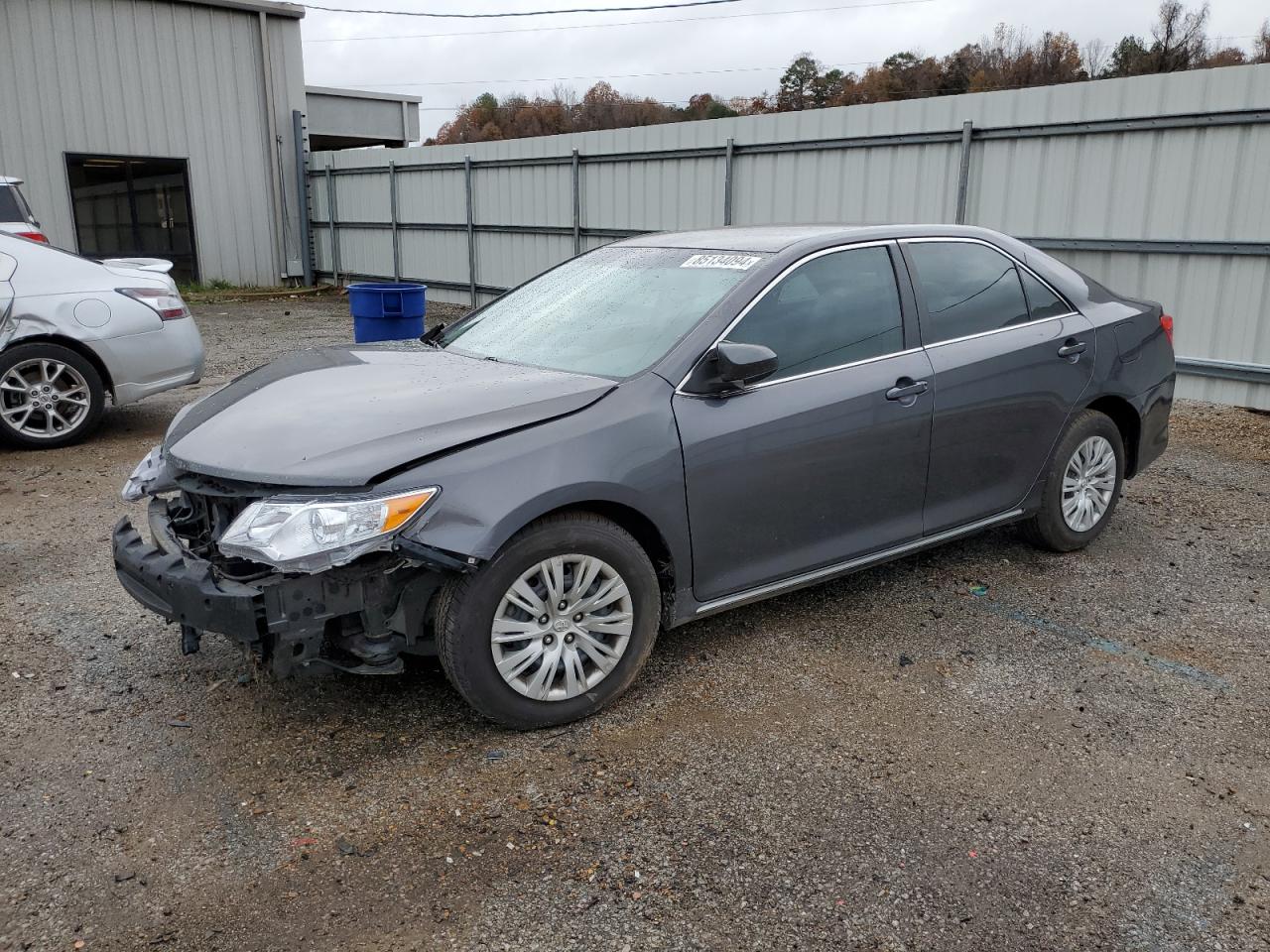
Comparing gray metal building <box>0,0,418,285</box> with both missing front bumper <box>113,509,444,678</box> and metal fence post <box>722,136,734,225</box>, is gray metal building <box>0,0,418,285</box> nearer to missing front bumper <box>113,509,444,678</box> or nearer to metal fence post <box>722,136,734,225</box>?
metal fence post <box>722,136,734,225</box>

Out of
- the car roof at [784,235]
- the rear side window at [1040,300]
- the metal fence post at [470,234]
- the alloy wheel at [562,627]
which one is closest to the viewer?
the alloy wheel at [562,627]

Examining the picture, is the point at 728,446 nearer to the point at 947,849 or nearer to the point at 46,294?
the point at 947,849

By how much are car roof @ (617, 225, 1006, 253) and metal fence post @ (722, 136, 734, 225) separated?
24.4 feet

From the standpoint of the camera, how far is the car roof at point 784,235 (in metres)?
4.06

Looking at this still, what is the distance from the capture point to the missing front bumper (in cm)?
289

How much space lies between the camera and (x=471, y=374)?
3.68 meters

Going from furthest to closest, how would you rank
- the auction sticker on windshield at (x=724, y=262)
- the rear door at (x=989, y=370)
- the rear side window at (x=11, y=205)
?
the rear side window at (x=11, y=205) → the rear door at (x=989, y=370) → the auction sticker on windshield at (x=724, y=262)

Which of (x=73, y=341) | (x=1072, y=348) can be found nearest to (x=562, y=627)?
(x=1072, y=348)

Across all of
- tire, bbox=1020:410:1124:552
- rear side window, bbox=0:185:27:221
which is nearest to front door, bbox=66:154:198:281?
rear side window, bbox=0:185:27:221

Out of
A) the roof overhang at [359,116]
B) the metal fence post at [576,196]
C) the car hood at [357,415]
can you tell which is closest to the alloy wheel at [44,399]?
the car hood at [357,415]

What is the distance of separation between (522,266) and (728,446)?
484 inches

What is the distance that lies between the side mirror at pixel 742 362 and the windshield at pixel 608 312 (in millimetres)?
238

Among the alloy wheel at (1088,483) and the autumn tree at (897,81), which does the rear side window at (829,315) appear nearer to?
the alloy wheel at (1088,483)

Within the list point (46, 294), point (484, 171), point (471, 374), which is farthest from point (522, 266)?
point (471, 374)
